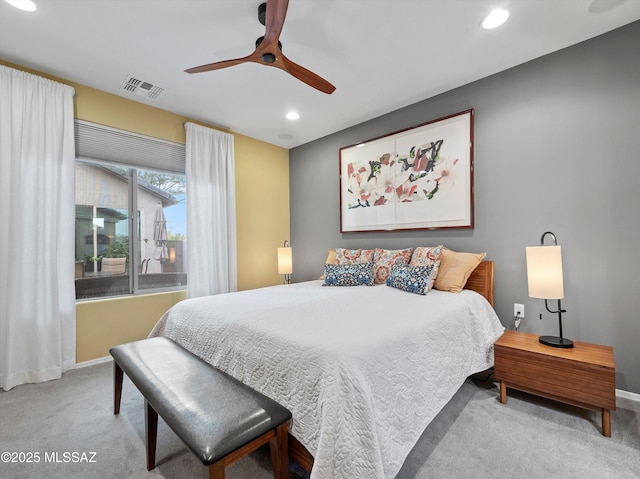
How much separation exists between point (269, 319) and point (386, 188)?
7.55ft

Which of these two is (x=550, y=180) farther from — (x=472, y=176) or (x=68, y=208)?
(x=68, y=208)

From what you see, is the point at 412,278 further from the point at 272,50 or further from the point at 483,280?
the point at 272,50

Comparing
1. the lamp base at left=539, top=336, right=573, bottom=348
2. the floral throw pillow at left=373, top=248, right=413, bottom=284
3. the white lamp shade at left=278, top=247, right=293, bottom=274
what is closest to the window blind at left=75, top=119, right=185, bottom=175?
the white lamp shade at left=278, top=247, right=293, bottom=274

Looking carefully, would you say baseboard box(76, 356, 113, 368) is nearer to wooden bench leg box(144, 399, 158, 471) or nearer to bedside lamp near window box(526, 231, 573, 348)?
wooden bench leg box(144, 399, 158, 471)

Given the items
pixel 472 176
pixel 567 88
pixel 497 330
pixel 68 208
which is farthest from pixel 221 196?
pixel 567 88

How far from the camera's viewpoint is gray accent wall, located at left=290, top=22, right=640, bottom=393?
2078 millimetres

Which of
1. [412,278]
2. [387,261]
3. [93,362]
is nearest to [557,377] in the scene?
[412,278]

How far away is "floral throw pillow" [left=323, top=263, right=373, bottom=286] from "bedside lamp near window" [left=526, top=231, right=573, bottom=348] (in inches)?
54.1

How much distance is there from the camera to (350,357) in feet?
3.99

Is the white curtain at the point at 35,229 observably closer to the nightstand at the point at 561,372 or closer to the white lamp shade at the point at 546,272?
the nightstand at the point at 561,372

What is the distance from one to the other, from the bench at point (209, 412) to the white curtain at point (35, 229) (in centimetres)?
149

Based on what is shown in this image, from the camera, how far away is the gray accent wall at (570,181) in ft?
6.82

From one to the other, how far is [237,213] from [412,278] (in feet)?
8.32

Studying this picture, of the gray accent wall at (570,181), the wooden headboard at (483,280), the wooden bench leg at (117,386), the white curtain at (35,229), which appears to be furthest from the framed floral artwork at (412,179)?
the white curtain at (35,229)
